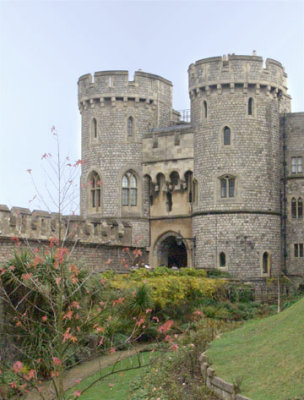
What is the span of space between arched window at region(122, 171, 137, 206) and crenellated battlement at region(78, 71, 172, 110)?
3.64m

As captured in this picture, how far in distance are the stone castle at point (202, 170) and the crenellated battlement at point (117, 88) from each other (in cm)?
5

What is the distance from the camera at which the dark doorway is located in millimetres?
36125

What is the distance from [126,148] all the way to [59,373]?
24146mm

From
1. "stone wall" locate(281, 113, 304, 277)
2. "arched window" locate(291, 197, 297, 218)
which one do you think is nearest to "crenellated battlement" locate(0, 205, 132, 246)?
"stone wall" locate(281, 113, 304, 277)

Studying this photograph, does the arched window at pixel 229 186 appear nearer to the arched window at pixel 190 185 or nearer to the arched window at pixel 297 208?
the arched window at pixel 190 185

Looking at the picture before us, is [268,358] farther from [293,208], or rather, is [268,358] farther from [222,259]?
[293,208]

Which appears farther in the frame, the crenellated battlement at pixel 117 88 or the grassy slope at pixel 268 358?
the crenellated battlement at pixel 117 88

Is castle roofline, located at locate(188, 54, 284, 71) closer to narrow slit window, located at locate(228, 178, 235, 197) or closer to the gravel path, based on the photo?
narrow slit window, located at locate(228, 178, 235, 197)

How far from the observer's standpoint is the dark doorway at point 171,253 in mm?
36125

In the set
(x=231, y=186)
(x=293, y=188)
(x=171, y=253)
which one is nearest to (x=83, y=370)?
(x=231, y=186)

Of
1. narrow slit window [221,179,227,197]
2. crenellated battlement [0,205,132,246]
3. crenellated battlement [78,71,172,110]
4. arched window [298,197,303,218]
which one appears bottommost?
crenellated battlement [0,205,132,246]

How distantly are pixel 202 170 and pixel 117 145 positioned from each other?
463cm

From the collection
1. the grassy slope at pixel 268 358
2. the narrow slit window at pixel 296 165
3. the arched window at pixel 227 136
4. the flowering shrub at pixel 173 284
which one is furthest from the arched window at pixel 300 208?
the grassy slope at pixel 268 358

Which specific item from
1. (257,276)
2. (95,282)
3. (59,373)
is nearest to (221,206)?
(257,276)
